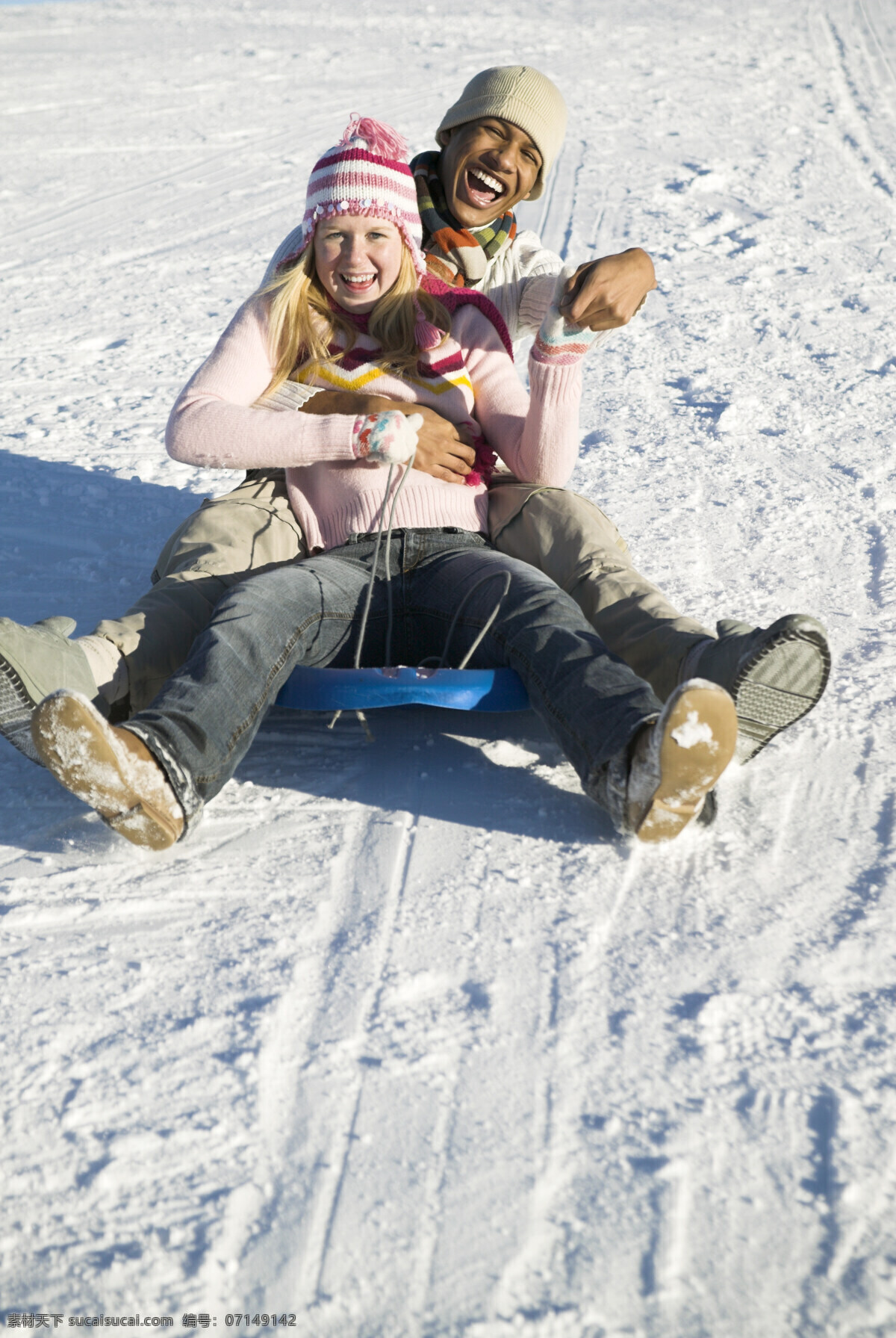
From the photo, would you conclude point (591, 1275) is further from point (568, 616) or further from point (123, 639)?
point (123, 639)

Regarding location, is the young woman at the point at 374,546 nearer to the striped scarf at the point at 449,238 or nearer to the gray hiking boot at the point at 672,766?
the gray hiking boot at the point at 672,766

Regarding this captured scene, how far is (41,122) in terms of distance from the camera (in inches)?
289

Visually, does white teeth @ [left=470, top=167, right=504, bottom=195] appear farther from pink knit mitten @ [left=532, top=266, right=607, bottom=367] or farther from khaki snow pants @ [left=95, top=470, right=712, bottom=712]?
khaki snow pants @ [left=95, top=470, right=712, bottom=712]

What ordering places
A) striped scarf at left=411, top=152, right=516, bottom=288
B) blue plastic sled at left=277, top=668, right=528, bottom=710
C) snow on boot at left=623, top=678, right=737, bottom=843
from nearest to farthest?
snow on boot at left=623, top=678, right=737, bottom=843 → blue plastic sled at left=277, top=668, right=528, bottom=710 → striped scarf at left=411, top=152, right=516, bottom=288

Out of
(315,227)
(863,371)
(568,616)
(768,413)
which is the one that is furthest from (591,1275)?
(863,371)

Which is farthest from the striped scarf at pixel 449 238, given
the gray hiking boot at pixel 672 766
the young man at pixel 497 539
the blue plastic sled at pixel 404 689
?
the gray hiking boot at pixel 672 766

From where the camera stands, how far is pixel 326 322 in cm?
229

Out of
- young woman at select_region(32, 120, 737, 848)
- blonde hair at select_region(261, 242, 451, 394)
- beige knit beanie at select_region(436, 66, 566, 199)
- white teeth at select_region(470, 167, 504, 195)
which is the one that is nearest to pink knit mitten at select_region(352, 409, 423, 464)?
young woman at select_region(32, 120, 737, 848)

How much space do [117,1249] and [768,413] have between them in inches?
127

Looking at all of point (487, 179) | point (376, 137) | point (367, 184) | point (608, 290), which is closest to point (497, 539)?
point (608, 290)

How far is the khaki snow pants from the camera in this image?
1953 mm

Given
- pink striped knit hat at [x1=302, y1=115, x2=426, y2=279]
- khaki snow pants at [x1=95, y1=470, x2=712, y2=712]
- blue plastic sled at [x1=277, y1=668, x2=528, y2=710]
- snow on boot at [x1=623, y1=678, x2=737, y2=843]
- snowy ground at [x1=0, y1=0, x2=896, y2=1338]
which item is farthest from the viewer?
pink striped knit hat at [x1=302, y1=115, x2=426, y2=279]

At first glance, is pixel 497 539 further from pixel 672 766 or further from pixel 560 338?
pixel 672 766

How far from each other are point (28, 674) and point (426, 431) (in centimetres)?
98
